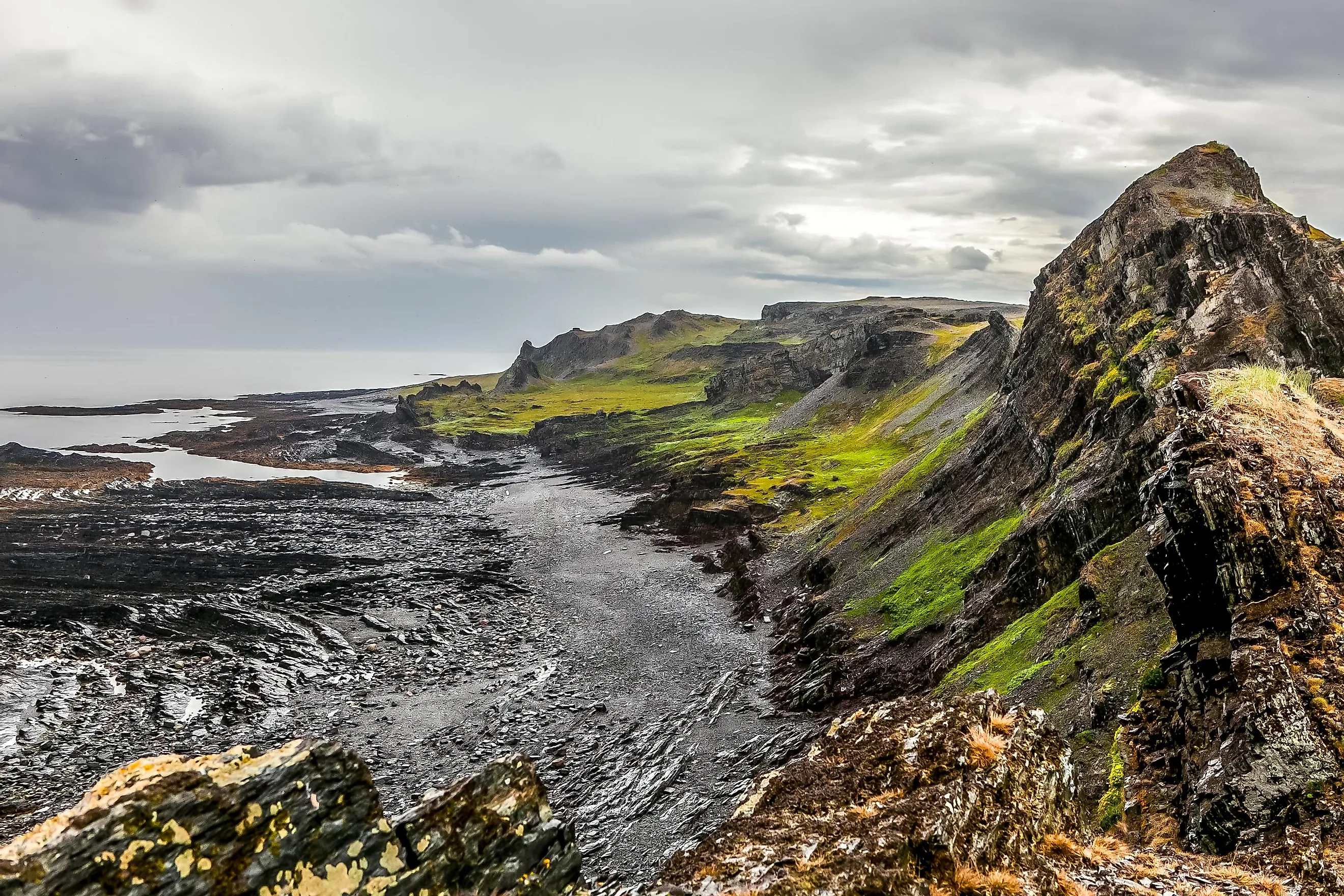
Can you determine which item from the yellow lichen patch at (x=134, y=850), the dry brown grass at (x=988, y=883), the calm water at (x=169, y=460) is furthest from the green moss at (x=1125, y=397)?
the calm water at (x=169, y=460)

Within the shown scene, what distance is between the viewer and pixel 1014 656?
3341 centimetres

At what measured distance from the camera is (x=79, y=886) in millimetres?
8836

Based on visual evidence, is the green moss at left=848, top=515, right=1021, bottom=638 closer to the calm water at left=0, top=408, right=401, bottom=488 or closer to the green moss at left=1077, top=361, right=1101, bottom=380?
the green moss at left=1077, top=361, right=1101, bottom=380

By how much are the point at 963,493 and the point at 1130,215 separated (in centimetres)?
2595

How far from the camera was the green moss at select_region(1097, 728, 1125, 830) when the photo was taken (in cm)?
1778

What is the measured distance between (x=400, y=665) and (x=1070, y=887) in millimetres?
48590

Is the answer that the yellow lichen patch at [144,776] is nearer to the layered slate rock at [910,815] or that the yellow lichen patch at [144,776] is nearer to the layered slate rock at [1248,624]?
the layered slate rock at [910,815]

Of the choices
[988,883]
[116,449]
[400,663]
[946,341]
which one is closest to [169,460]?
[116,449]

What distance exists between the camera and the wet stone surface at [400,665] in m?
38.0

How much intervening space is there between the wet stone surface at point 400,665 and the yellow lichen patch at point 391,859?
16.1m

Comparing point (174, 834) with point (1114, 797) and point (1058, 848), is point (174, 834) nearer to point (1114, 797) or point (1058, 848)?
point (1058, 848)

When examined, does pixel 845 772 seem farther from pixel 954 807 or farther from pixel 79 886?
pixel 79 886

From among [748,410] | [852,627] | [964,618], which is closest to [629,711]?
[852,627]

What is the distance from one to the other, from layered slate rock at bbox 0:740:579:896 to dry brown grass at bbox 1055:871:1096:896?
7.28 m
